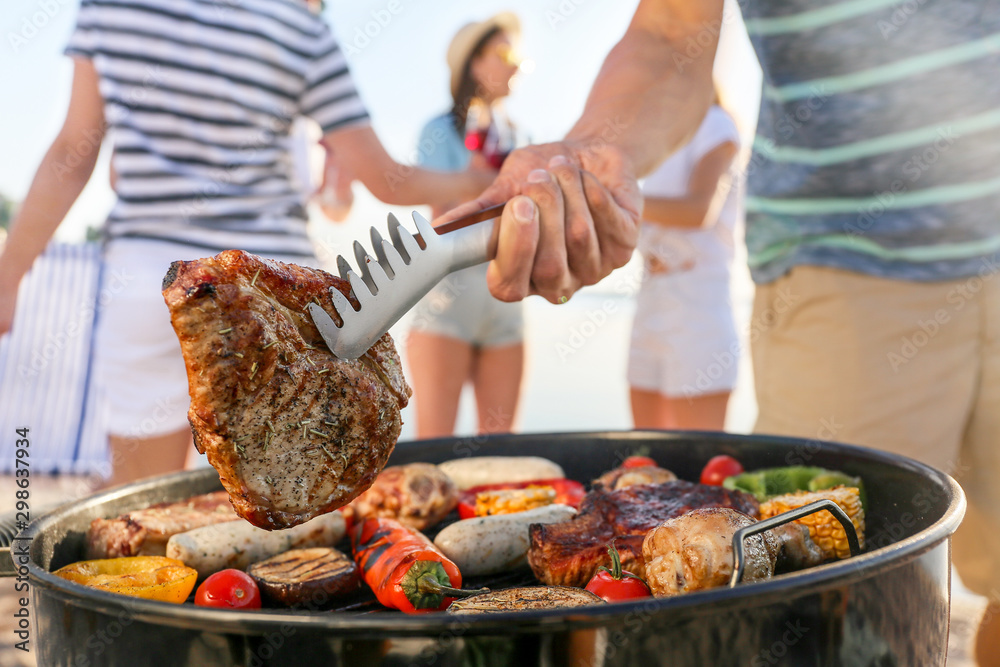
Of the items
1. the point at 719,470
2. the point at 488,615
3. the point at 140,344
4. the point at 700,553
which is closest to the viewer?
the point at 488,615

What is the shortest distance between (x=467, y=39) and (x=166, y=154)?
2.58 metres

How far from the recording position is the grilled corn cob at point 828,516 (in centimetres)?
184

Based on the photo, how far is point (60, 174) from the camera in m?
3.06

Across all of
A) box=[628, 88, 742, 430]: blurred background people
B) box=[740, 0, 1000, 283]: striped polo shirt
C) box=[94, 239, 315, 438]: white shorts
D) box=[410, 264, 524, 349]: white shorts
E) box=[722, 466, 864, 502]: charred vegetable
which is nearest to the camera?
box=[722, 466, 864, 502]: charred vegetable

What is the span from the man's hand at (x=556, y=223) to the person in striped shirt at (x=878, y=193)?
0.37 m

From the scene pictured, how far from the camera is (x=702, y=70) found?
8.19ft

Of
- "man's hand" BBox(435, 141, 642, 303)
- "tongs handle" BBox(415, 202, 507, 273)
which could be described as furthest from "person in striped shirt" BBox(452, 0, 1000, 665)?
"tongs handle" BBox(415, 202, 507, 273)

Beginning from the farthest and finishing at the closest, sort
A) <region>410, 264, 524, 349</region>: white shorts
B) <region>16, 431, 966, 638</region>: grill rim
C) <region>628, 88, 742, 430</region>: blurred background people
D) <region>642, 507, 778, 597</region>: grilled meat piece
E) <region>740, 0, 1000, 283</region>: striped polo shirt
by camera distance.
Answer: <region>410, 264, 524, 349</region>: white shorts
<region>628, 88, 742, 430</region>: blurred background people
<region>740, 0, 1000, 283</region>: striped polo shirt
<region>642, 507, 778, 597</region>: grilled meat piece
<region>16, 431, 966, 638</region>: grill rim

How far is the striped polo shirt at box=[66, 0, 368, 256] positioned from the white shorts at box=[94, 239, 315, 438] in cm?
9

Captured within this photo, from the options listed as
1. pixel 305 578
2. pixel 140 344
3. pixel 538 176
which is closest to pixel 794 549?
pixel 538 176

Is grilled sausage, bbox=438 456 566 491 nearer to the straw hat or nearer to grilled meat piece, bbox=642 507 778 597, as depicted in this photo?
grilled meat piece, bbox=642 507 778 597

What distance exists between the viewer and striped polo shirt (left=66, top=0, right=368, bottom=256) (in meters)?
2.96

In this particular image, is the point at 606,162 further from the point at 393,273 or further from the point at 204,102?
the point at 204,102

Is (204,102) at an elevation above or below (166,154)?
above
